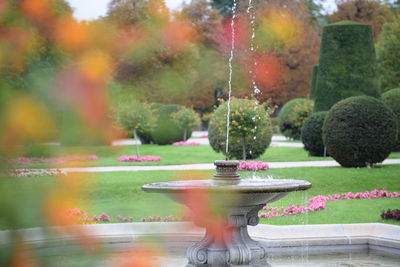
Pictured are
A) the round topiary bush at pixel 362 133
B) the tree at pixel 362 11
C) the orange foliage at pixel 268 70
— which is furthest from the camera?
the tree at pixel 362 11

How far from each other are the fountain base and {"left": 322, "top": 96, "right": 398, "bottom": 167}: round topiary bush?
1111cm

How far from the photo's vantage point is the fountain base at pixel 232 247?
673 cm

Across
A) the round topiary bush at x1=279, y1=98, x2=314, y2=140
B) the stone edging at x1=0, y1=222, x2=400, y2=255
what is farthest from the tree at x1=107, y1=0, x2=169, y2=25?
the round topiary bush at x1=279, y1=98, x2=314, y2=140

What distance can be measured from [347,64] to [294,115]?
11765mm

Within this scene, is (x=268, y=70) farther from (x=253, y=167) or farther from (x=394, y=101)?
(x=253, y=167)

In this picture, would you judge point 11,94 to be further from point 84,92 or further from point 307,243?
point 307,243

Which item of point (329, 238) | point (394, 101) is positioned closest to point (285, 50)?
point (394, 101)

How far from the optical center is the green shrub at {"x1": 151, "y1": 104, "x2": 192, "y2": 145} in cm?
3341

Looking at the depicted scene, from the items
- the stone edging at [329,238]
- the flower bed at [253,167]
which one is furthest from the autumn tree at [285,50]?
the stone edging at [329,238]

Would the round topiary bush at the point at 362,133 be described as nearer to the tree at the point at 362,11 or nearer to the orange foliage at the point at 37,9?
the orange foliage at the point at 37,9

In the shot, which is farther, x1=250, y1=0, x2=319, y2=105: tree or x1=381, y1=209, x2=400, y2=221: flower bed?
x1=250, y1=0, x2=319, y2=105: tree

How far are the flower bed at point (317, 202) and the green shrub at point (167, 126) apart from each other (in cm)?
1998

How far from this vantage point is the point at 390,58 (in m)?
32.7

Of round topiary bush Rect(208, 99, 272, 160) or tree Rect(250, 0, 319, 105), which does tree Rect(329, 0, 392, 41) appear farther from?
round topiary bush Rect(208, 99, 272, 160)
